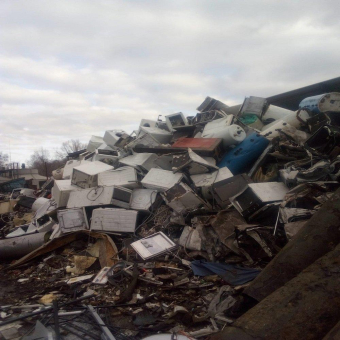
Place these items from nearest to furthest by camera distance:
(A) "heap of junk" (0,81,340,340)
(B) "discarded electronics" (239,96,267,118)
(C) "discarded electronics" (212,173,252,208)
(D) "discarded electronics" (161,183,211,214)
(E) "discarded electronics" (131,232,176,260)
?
(A) "heap of junk" (0,81,340,340), (E) "discarded electronics" (131,232,176,260), (C) "discarded electronics" (212,173,252,208), (D) "discarded electronics" (161,183,211,214), (B) "discarded electronics" (239,96,267,118)

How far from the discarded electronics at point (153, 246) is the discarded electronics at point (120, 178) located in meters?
1.85

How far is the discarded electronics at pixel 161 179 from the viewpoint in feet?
23.2

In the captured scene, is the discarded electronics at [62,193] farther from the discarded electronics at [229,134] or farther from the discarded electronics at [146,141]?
the discarded electronics at [229,134]

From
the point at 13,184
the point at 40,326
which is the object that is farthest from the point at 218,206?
the point at 13,184

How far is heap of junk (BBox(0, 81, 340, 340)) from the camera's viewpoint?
3.15m

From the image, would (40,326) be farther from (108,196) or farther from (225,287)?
(108,196)

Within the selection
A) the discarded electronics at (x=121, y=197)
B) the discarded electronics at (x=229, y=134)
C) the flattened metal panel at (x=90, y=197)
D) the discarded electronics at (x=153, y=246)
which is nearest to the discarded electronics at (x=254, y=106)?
the discarded electronics at (x=229, y=134)

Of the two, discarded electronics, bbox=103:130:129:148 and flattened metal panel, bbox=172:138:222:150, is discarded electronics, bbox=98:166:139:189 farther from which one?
discarded electronics, bbox=103:130:129:148

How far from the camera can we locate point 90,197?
23.7 feet

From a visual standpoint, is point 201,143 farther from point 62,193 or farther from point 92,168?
point 62,193

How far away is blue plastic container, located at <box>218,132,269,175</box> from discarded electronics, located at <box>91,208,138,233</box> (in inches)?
95.9

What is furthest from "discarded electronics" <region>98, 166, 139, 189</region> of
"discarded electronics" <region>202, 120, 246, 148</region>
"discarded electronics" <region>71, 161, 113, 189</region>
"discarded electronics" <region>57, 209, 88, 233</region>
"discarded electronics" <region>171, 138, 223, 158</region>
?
"discarded electronics" <region>202, 120, 246, 148</region>

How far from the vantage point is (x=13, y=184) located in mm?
21422

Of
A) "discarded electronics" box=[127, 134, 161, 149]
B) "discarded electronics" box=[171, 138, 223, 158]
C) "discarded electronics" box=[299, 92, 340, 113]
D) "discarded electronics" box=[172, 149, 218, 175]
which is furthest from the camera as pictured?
"discarded electronics" box=[127, 134, 161, 149]
